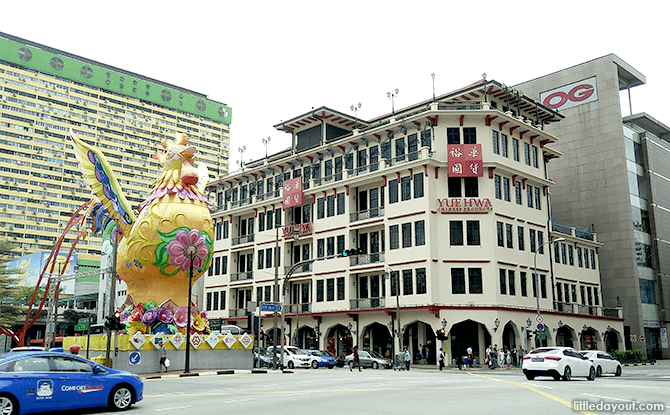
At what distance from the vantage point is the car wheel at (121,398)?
46.2 feet

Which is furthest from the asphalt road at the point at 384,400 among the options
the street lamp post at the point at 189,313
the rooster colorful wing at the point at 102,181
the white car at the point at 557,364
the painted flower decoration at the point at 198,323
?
the rooster colorful wing at the point at 102,181

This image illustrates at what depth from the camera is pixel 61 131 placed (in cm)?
12388

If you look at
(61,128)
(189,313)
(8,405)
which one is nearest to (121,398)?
(8,405)

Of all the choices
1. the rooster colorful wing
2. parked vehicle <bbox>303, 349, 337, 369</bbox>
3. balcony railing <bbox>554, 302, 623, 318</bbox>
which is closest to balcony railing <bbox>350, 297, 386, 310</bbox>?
parked vehicle <bbox>303, 349, 337, 369</bbox>

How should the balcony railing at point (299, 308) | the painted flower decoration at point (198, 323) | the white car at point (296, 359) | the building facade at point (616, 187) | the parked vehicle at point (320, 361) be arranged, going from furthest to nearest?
the building facade at point (616, 187)
the balcony railing at point (299, 308)
the parked vehicle at point (320, 361)
the white car at point (296, 359)
the painted flower decoration at point (198, 323)

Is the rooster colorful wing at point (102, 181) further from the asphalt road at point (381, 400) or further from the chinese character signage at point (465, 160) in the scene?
the chinese character signage at point (465, 160)

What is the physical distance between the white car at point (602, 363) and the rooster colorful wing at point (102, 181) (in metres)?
23.4

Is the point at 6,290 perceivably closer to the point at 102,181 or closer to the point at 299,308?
the point at 299,308

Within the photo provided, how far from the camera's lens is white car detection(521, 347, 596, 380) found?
949 inches

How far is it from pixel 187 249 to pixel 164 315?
3.66 m

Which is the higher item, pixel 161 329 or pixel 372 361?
pixel 161 329

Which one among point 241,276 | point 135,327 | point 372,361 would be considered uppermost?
point 241,276

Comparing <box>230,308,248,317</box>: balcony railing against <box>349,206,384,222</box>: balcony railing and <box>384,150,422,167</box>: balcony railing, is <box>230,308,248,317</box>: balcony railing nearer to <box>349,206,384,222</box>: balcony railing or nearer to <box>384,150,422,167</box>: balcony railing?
<box>349,206,384,222</box>: balcony railing

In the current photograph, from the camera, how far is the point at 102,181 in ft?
111
